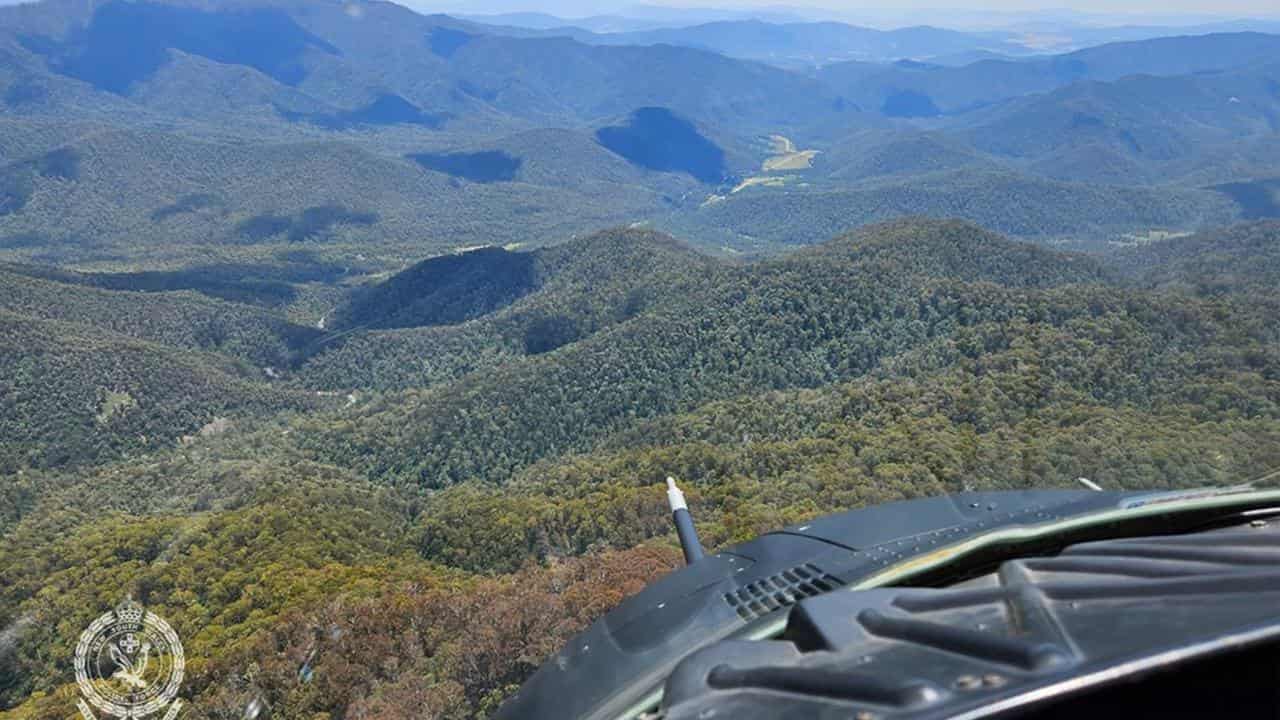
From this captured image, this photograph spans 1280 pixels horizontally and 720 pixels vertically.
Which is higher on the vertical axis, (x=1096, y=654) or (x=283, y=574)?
(x=1096, y=654)

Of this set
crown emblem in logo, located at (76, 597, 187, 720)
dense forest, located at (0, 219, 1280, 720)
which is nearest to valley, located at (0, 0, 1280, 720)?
dense forest, located at (0, 219, 1280, 720)

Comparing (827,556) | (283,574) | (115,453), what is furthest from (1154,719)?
(115,453)

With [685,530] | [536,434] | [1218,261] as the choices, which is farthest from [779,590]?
[1218,261]

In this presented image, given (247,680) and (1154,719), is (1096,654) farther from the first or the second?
(247,680)

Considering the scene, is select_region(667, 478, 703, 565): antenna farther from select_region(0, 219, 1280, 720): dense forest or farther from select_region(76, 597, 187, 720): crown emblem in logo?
select_region(76, 597, 187, 720): crown emblem in logo

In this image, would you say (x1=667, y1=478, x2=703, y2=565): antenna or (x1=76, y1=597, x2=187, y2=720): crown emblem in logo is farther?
(x1=76, y1=597, x2=187, y2=720): crown emblem in logo

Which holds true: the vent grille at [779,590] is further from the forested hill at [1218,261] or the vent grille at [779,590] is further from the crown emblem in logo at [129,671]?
the forested hill at [1218,261]

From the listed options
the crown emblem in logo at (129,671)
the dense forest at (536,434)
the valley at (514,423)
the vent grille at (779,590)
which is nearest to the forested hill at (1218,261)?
the valley at (514,423)
